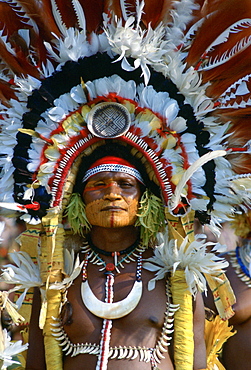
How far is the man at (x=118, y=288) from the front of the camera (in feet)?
12.8

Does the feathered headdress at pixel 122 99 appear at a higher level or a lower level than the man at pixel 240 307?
higher

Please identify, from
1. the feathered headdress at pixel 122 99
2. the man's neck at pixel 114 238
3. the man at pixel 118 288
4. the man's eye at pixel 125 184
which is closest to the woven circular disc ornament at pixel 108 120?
the feathered headdress at pixel 122 99

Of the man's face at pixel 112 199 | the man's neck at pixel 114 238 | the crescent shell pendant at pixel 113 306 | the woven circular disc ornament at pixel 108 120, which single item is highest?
the woven circular disc ornament at pixel 108 120

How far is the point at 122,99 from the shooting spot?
417 centimetres

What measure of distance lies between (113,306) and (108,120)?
4.08 ft

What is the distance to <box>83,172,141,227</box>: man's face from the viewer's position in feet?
13.3

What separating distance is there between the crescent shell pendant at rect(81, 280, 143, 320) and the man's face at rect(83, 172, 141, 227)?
463 mm

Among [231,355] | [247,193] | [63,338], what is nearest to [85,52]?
[247,193]

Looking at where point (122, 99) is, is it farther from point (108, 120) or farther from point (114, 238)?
point (114, 238)

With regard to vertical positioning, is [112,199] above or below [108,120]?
below

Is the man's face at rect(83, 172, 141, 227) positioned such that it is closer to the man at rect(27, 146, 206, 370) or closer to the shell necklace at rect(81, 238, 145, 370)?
the man at rect(27, 146, 206, 370)

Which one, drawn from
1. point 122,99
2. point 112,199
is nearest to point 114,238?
point 112,199

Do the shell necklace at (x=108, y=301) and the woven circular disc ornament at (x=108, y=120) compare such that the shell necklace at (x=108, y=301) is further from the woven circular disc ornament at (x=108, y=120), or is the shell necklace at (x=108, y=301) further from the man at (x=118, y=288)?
the woven circular disc ornament at (x=108, y=120)

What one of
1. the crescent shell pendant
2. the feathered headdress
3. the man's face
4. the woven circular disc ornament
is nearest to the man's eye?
the man's face
